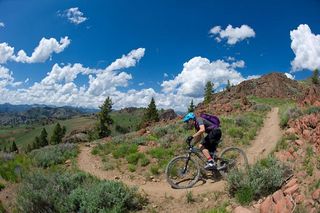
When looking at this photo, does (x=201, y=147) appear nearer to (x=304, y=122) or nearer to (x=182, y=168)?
(x=182, y=168)

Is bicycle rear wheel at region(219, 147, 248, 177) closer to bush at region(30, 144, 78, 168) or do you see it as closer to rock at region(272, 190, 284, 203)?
rock at region(272, 190, 284, 203)

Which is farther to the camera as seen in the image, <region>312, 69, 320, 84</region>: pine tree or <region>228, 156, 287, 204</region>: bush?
<region>312, 69, 320, 84</region>: pine tree

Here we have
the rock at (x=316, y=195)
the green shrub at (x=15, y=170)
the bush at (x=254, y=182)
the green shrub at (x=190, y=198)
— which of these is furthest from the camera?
the green shrub at (x=15, y=170)

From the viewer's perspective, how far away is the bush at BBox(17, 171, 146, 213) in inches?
334

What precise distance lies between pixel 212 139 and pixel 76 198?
16.0 feet

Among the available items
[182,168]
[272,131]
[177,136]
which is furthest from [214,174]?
[272,131]

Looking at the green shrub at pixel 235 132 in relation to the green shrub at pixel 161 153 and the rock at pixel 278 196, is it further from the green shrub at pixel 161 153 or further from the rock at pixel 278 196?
the rock at pixel 278 196

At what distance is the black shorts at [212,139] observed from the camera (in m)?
10.6

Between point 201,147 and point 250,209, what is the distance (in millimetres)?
3332

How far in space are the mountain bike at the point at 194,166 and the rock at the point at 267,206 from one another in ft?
10.1

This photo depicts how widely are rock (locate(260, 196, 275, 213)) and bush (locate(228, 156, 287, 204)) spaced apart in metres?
0.63

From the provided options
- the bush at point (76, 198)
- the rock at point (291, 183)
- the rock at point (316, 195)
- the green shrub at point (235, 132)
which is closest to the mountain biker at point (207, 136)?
the bush at point (76, 198)

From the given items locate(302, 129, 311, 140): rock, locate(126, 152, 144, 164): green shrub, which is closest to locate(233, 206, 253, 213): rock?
locate(302, 129, 311, 140): rock

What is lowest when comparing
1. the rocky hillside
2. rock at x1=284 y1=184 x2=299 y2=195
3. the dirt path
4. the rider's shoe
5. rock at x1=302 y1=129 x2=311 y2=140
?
rock at x1=284 y1=184 x2=299 y2=195
